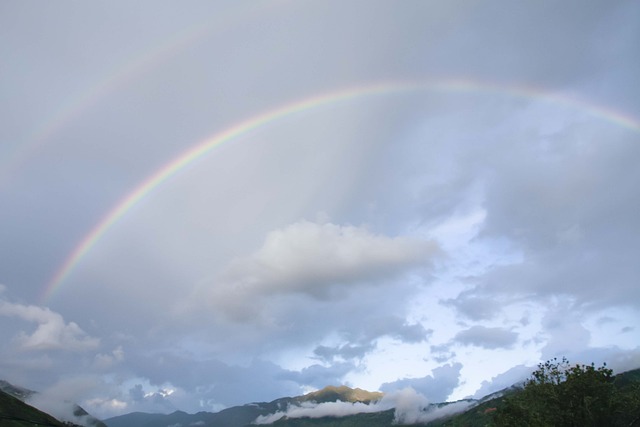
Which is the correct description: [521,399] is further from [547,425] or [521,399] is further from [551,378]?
[547,425]

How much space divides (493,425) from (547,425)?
21998mm

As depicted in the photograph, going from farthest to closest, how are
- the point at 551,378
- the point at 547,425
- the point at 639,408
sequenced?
the point at 551,378 → the point at 639,408 → the point at 547,425

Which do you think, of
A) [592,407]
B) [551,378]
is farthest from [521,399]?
[592,407]

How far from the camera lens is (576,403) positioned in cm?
7181

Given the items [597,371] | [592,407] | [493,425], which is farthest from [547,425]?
[493,425]

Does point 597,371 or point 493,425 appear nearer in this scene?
point 597,371

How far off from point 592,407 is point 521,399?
1320 centimetres

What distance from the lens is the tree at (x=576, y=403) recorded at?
227 ft

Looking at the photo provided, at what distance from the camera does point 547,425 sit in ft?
210

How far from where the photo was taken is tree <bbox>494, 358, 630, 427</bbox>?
69.1 meters

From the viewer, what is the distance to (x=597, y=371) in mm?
72312

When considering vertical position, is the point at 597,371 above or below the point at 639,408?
above

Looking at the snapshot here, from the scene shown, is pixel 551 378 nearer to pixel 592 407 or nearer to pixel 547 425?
pixel 592 407

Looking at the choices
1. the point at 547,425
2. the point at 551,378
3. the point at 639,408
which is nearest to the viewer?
the point at 547,425
